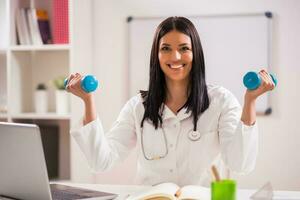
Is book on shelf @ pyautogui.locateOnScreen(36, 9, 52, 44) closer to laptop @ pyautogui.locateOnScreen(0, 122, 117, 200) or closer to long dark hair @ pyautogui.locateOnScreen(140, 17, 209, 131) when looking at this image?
long dark hair @ pyautogui.locateOnScreen(140, 17, 209, 131)

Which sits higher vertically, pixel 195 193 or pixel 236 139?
pixel 236 139

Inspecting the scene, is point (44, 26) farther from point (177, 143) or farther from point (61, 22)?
point (177, 143)

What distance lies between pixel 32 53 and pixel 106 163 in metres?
1.59

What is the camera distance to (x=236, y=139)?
5.43 feet

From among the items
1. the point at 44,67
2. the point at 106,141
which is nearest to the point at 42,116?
the point at 44,67

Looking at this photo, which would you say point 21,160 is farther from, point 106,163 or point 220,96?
point 220,96

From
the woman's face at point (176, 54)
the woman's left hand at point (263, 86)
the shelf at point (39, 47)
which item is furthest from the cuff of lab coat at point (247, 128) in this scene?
the shelf at point (39, 47)

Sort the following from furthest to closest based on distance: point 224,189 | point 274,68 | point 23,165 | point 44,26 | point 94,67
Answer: point 94,67 < point 44,26 < point 274,68 < point 23,165 < point 224,189

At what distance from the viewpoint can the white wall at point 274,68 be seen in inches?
113

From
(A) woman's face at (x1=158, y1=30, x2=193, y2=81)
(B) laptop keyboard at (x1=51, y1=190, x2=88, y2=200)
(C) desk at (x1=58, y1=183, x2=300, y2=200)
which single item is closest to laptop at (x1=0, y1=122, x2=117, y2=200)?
(B) laptop keyboard at (x1=51, y1=190, x2=88, y2=200)

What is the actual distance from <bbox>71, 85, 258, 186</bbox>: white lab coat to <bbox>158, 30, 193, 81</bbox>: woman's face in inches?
6.1

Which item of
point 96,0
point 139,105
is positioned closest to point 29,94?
point 96,0

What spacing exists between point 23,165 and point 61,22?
66.1 inches

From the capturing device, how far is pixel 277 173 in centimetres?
293
